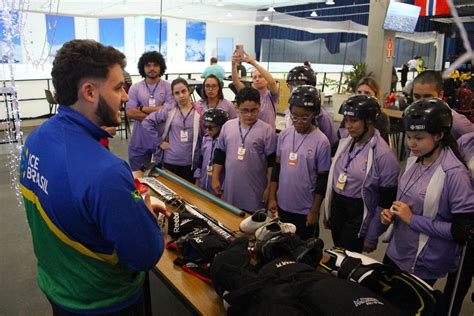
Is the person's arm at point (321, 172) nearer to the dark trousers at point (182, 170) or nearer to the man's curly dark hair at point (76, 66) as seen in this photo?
the dark trousers at point (182, 170)

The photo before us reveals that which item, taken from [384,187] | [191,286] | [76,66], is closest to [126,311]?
[191,286]

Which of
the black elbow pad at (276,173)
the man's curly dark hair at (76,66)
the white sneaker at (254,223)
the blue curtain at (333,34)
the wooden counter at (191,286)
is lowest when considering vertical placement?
the wooden counter at (191,286)

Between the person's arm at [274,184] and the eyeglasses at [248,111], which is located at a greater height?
the eyeglasses at [248,111]

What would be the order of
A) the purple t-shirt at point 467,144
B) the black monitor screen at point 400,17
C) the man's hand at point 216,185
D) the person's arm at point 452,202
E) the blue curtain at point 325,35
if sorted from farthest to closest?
the blue curtain at point 325,35
the black monitor screen at point 400,17
the man's hand at point 216,185
the purple t-shirt at point 467,144
the person's arm at point 452,202

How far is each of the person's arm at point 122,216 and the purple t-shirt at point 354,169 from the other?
52.0 inches

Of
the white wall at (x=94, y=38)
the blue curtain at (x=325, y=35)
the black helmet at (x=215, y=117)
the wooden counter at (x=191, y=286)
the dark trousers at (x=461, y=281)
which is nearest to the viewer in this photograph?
the wooden counter at (x=191, y=286)

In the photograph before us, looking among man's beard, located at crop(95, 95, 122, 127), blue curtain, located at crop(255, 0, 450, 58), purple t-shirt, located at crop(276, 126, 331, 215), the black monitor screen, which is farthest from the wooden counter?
blue curtain, located at crop(255, 0, 450, 58)

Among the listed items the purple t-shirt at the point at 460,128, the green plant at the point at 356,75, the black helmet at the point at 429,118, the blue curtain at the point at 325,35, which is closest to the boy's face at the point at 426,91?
the purple t-shirt at the point at 460,128

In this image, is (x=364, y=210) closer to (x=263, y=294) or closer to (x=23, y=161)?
(x=263, y=294)

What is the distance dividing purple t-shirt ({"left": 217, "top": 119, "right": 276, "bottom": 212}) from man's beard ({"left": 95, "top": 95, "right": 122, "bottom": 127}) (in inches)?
57.3

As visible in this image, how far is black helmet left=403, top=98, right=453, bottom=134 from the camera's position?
5.57 ft

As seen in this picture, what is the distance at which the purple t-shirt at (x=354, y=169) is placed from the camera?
211 cm

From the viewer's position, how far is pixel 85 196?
1.06m

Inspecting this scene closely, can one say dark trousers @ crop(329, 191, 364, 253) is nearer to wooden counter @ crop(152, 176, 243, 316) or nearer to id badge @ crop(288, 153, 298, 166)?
id badge @ crop(288, 153, 298, 166)
